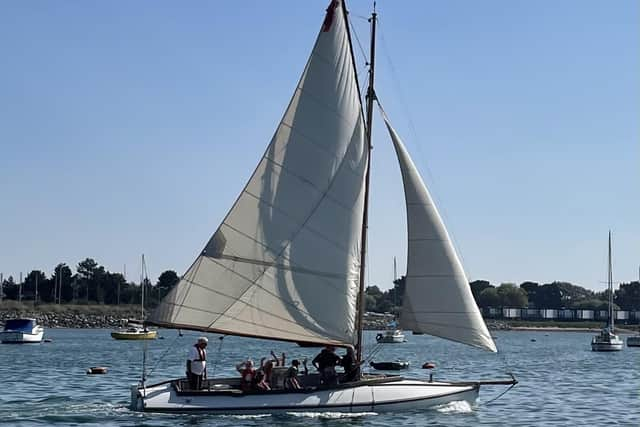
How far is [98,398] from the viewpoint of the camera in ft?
143

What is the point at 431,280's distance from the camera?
35375 mm

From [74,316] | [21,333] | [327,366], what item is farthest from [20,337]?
[74,316]

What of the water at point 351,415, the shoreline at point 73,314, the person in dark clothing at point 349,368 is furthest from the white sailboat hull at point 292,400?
the shoreline at point 73,314

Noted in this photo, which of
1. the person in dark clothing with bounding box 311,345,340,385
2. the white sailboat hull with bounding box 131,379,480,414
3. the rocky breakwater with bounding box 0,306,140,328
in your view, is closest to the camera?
the white sailboat hull with bounding box 131,379,480,414

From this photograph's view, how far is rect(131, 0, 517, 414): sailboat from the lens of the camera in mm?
34062

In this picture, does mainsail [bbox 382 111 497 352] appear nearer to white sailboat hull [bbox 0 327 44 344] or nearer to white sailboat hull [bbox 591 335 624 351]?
white sailboat hull [bbox 0 327 44 344]

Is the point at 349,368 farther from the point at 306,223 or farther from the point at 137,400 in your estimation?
the point at 137,400

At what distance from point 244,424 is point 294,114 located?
9.97 m

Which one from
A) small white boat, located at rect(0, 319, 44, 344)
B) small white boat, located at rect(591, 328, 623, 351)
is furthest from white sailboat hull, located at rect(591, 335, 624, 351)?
small white boat, located at rect(0, 319, 44, 344)

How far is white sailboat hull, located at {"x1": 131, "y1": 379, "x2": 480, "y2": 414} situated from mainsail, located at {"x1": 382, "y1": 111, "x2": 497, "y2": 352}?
2179 mm

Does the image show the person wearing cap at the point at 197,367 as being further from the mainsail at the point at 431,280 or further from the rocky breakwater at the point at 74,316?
the rocky breakwater at the point at 74,316

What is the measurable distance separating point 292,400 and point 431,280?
20.3 feet

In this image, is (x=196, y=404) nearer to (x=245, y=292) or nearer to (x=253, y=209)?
(x=245, y=292)

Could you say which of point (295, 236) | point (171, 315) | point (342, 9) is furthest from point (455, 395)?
point (342, 9)
